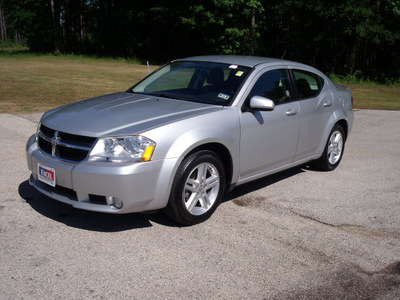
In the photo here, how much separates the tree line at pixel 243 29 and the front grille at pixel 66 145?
2073cm

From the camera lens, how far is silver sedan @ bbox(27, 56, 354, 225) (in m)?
4.00

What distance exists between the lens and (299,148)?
229 inches

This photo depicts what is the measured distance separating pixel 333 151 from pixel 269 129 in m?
2.07

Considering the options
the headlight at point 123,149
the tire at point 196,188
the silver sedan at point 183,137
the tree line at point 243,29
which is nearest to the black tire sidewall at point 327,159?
the silver sedan at point 183,137

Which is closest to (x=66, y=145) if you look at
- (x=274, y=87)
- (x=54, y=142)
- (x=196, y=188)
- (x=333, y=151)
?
(x=54, y=142)

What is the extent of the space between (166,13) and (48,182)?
1621 inches

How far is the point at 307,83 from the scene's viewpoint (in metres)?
6.12

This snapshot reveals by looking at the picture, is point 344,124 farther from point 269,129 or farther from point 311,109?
point 269,129

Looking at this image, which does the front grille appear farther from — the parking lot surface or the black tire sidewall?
the black tire sidewall

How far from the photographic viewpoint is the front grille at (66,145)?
160 inches

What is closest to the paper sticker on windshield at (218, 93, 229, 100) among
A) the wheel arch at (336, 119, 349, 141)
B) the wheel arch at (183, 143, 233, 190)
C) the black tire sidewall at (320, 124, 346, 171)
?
the wheel arch at (183, 143, 233, 190)

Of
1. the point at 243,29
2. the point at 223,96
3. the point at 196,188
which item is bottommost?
the point at 196,188

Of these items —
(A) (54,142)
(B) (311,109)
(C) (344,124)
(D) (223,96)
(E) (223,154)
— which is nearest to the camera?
(A) (54,142)

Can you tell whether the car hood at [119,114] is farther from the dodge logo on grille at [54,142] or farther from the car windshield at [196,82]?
the car windshield at [196,82]
